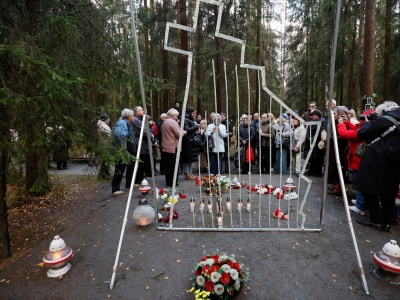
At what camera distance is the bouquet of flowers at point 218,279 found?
7.17 feet

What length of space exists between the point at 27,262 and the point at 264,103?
1388 cm

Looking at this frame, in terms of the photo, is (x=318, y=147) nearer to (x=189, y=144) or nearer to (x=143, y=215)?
(x=189, y=144)

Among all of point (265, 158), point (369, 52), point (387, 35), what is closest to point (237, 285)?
point (265, 158)

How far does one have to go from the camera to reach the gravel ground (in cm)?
241

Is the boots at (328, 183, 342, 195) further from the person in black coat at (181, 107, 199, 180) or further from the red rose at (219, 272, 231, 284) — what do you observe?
the red rose at (219, 272, 231, 284)

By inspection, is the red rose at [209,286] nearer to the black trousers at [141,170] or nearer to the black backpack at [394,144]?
the black backpack at [394,144]

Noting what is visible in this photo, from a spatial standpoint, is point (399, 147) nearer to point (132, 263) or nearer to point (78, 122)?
point (132, 263)

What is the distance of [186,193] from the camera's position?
17.0 feet

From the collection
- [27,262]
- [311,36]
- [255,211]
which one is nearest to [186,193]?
[255,211]

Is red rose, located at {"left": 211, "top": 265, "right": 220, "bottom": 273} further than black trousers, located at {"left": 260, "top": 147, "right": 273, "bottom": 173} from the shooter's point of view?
No

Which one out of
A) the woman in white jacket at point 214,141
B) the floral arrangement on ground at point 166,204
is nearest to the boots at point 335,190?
the woman in white jacket at point 214,141

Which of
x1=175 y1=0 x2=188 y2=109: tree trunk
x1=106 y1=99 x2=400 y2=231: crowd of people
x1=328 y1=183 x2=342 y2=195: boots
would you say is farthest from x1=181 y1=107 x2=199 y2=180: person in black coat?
x1=328 y1=183 x2=342 y2=195: boots

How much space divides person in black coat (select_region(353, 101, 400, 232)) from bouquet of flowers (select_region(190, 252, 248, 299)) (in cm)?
230

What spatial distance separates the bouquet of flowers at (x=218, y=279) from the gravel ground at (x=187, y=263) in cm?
16
